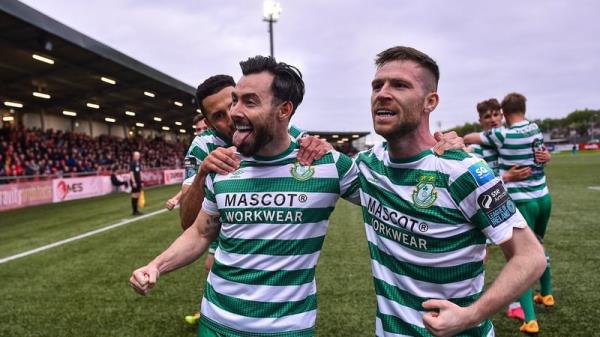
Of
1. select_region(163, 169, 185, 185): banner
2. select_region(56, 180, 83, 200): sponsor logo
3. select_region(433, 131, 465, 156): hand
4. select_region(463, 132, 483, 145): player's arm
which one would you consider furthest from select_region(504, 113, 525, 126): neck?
select_region(163, 169, 185, 185): banner

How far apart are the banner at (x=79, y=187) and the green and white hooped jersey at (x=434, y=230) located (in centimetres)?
1970

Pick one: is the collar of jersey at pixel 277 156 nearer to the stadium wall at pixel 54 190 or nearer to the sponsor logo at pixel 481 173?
the sponsor logo at pixel 481 173

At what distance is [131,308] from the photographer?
5.41 meters

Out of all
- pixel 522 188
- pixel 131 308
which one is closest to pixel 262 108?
pixel 522 188

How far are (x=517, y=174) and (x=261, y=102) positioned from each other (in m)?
3.31

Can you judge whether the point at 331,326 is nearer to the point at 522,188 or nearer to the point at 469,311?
the point at 522,188

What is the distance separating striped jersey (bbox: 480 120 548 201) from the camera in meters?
4.71

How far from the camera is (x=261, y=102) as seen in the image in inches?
91.7

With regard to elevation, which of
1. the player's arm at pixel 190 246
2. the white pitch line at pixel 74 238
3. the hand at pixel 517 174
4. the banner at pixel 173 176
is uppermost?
the hand at pixel 517 174

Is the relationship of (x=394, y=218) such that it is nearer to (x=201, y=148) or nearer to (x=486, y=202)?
(x=486, y=202)

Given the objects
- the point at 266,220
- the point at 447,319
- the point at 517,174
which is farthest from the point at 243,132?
the point at 517,174

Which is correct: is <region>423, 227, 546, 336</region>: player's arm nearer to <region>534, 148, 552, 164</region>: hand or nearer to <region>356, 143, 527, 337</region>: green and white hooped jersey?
<region>356, 143, 527, 337</region>: green and white hooped jersey

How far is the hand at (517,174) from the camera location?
4.54 m

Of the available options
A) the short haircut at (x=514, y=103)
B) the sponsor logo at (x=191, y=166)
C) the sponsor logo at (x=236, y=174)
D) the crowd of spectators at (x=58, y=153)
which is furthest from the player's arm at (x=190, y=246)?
the crowd of spectators at (x=58, y=153)
